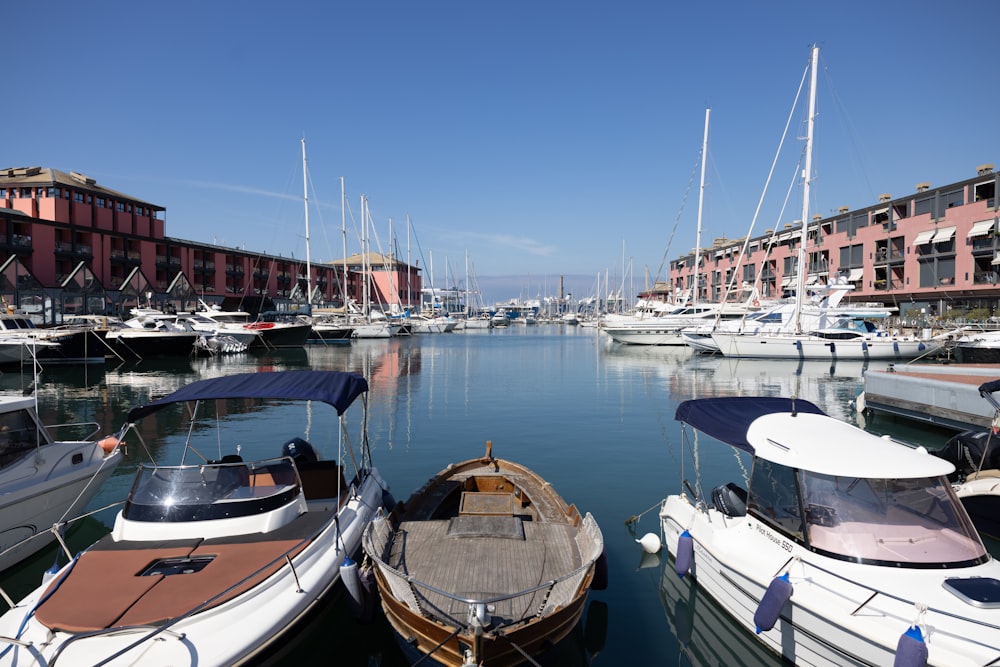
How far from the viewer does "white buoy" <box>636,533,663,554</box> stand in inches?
381

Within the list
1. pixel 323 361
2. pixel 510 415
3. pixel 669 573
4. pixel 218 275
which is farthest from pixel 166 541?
pixel 218 275

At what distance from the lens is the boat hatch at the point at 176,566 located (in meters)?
6.28

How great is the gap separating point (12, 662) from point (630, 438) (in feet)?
50.9

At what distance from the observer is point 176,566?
643 centimetres

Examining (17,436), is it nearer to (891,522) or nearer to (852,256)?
(891,522)

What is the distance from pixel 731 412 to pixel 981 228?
5801 cm

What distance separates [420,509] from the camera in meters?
9.05

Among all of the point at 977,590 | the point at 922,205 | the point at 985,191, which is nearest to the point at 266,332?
the point at 977,590

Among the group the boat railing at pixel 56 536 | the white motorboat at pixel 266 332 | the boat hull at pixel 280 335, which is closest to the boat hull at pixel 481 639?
the boat railing at pixel 56 536

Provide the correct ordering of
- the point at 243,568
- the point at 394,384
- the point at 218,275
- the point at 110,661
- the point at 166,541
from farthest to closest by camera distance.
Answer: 1. the point at 218,275
2. the point at 394,384
3. the point at 166,541
4. the point at 243,568
5. the point at 110,661

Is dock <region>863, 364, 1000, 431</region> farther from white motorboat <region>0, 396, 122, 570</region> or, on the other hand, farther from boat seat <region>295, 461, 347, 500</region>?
white motorboat <region>0, 396, 122, 570</region>

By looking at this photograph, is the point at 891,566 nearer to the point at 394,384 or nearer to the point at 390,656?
the point at 390,656

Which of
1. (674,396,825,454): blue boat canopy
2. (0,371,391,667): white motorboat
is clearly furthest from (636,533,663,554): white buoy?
(0,371,391,667): white motorboat

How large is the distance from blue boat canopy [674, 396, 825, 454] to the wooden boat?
7.55 feet
